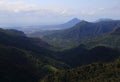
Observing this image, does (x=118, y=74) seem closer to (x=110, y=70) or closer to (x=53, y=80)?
(x=110, y=70)

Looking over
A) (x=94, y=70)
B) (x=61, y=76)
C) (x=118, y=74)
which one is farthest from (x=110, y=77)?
(x=61, y=76)

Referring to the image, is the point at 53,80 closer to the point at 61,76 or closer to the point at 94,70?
the point at 61,76

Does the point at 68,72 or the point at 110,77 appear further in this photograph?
the point at 68,72

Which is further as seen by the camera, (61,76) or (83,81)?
(61,76)

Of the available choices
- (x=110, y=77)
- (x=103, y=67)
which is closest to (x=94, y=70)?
(x=103, y=67)

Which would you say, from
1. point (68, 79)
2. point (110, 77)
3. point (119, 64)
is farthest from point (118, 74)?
point (68, 79)
